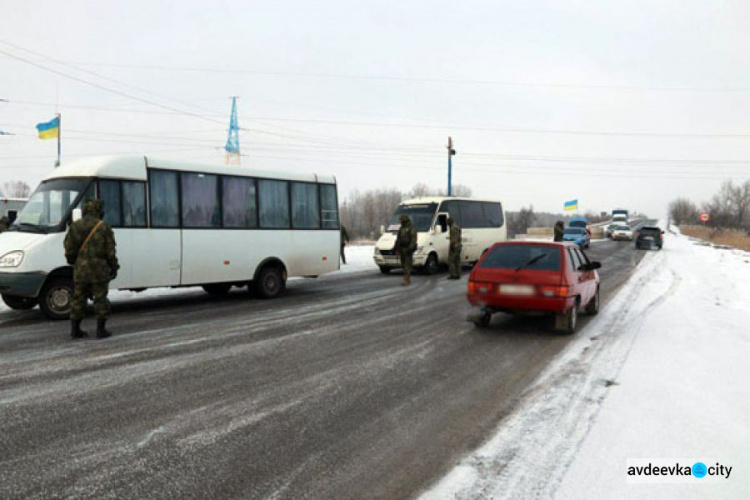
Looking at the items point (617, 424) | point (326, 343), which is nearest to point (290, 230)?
point (326, 343)

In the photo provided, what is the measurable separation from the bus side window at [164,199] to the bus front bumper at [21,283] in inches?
89.6

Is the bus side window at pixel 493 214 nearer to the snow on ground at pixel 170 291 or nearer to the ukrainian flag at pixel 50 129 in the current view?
the snow on ground at pixel 170 291

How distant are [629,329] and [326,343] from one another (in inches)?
199

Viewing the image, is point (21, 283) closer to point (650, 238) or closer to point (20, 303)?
point (20, 303)

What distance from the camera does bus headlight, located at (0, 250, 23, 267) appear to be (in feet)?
29.3

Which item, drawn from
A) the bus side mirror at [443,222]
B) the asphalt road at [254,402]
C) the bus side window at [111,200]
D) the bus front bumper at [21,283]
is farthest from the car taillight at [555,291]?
the bus side mirror at [443,222]

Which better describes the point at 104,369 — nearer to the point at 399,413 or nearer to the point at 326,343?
the point at 326,343

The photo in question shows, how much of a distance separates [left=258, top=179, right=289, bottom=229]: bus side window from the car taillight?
681 cm

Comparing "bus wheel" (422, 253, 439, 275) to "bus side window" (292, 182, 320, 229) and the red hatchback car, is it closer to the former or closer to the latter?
"bus side window" (292, 182, 320, 229)

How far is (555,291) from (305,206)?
715cm

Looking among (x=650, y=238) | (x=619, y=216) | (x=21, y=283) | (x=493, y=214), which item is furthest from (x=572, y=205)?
(x=21, y=283)

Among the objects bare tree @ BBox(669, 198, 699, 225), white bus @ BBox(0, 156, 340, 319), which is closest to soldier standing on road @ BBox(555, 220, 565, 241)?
white bus @ BBox(0, 156, 340, 319)

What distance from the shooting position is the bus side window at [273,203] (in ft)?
41.3

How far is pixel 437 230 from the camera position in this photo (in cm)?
1959
